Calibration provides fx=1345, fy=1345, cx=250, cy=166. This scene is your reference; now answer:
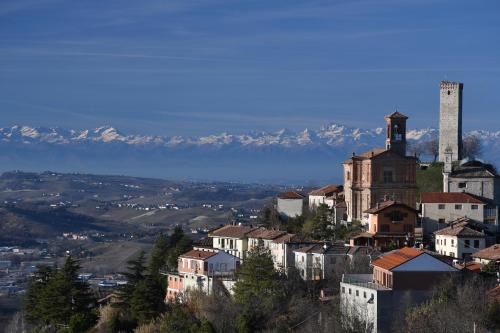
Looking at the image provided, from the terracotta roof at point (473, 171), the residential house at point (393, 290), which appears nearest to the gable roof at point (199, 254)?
the residential house at point (393, 290)

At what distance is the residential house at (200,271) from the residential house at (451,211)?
9.89 meters

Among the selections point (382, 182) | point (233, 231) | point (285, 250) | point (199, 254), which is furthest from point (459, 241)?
point (233, 231)

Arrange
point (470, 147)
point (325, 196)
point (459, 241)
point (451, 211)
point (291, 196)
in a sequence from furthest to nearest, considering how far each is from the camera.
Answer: point (470, 147) → point (291, 196) → point (325, 196) → point (451, 211) → point (459, 241)

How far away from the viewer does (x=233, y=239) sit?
66.4 m

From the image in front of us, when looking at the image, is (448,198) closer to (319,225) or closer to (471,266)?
(319,225)

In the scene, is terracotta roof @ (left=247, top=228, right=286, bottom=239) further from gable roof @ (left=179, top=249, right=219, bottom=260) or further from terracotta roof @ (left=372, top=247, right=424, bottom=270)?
terracotta roof @ (left=372, top=247, right=424, bottom=270)

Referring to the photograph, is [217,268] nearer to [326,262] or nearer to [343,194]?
[326,262]

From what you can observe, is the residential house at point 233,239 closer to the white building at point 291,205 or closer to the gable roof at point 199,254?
the gable roof at point 199,254

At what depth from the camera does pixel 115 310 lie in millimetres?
59531

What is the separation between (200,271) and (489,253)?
42.1 feet

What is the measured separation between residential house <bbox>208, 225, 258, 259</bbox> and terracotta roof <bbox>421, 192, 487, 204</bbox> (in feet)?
29.2

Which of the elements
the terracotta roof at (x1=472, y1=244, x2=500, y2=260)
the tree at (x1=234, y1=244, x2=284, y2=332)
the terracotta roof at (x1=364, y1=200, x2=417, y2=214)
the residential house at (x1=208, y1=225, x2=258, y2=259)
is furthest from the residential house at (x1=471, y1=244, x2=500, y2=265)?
the residential house at (x1=208, y1=225, x2=258, y2=259)

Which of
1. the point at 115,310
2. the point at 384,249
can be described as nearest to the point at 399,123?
the point at 384,249

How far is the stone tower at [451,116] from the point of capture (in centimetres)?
7869
